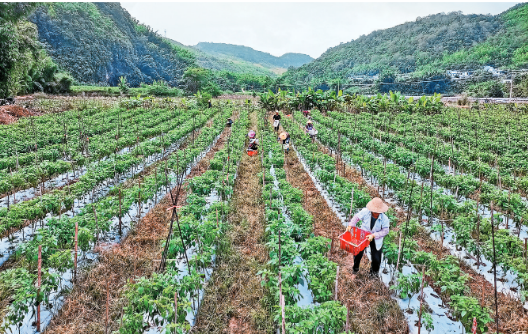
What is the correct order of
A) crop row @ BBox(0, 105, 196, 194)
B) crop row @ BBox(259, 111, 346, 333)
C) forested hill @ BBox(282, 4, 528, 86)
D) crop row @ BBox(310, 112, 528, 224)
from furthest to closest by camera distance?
forested hill @ BBox(282, 4, 528, 86) < crop row @ BBox(0, 105, 196, 194) < crop row @ BBox(310, 112, 528, 224) < crop row @ BBox(259, 111, 346, 333)

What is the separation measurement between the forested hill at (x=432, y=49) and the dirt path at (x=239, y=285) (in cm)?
6430

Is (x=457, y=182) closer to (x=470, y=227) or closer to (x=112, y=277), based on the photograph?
(x=470, y=227)

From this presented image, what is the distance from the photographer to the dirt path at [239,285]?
4.10 meters

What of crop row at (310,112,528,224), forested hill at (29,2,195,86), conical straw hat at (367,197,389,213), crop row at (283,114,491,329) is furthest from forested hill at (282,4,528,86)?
conical straw hat at (367,197,389,213)

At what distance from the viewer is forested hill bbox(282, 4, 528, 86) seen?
73.8 meters

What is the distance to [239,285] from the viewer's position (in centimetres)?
484

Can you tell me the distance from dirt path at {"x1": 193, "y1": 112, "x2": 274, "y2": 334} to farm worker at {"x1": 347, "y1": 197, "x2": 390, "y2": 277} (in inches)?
70.2

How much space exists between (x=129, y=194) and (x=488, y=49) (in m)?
95.2

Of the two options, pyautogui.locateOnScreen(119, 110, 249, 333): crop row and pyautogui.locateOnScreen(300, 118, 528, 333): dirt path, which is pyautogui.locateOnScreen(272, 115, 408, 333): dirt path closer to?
pyautogui.locateOnScreen(300, 118, 528, 333): dirt path

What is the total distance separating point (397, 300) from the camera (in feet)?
15.0

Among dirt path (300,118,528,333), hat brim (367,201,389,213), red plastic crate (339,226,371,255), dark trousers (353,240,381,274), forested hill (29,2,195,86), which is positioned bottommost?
dirt path (300,118,528,333)

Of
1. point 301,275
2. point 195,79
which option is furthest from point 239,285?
point 195,79

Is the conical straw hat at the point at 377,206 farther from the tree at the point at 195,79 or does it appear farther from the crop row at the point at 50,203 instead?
the tree at the point at 195,79

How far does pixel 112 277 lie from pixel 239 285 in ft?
6.70
